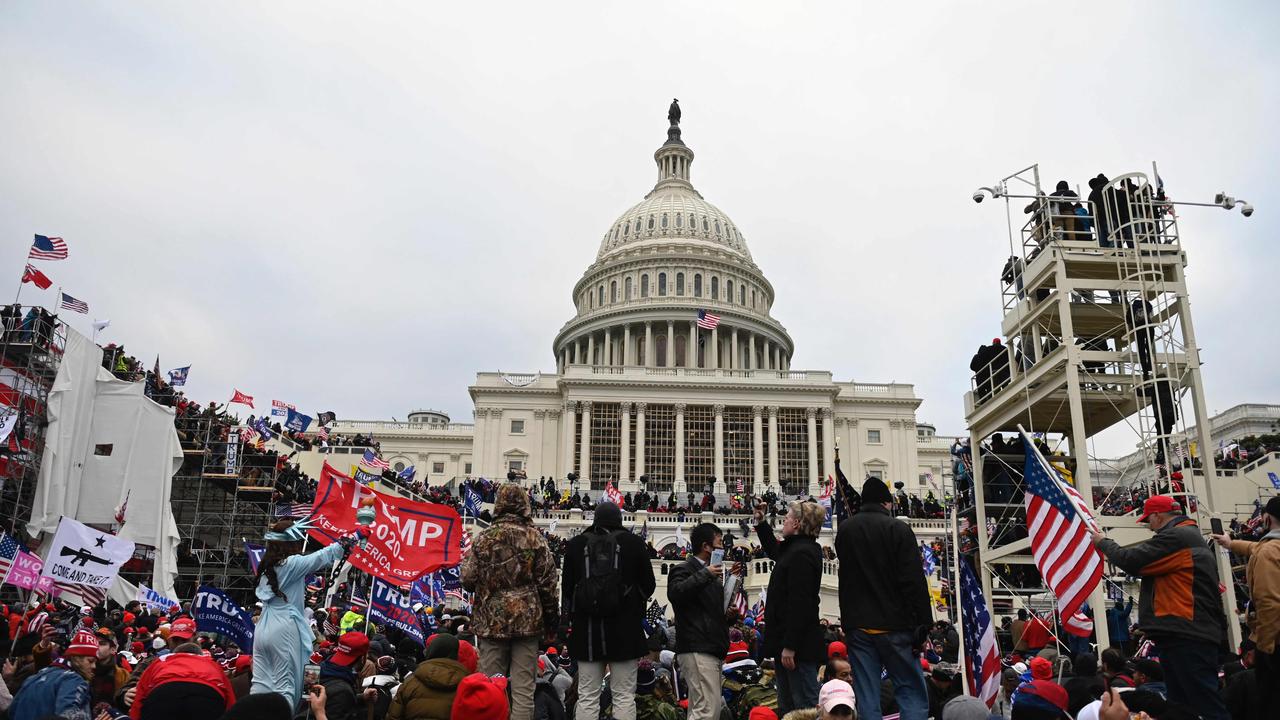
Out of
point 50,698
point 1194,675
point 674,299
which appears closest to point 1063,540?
point 1194,675

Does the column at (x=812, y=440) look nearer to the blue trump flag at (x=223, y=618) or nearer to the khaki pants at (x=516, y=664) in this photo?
the blue trump flag at (x=223, y=618)

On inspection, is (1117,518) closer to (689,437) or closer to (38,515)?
(38,515)

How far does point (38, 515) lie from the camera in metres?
27.7

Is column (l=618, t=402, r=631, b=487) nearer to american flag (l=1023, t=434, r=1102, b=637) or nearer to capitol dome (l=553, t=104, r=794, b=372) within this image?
capitol dome (l=553, t=104, r=794, b=372)

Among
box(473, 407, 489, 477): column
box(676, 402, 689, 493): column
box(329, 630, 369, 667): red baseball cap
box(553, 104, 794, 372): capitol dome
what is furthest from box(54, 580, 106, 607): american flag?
box(553, 104, 794, 372): capitol dome

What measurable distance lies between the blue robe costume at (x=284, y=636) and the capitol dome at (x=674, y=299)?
64652 mm

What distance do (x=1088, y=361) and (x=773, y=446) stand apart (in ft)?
159

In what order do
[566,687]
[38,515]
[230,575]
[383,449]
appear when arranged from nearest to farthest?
[566,687] → [38,515] → [230,575] → [383,449]

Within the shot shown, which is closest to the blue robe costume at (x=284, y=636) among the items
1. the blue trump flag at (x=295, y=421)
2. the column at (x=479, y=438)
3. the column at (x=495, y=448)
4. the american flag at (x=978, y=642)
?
the american flag at (x=978, y=642)

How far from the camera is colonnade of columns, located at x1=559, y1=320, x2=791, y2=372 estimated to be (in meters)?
81.1

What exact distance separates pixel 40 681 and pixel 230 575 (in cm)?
2941

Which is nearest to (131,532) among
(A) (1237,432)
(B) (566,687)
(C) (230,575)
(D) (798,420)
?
(C) (230,575)

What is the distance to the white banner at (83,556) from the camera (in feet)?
51.7

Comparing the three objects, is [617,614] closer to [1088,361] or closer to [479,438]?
[1088,361]
